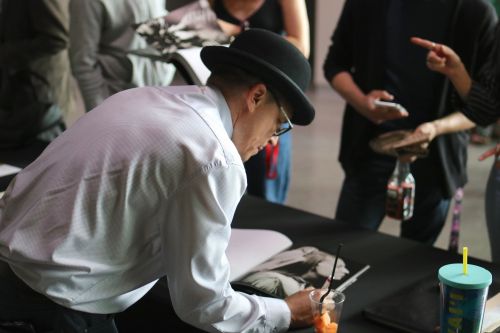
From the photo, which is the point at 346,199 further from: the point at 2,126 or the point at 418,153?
the point at 2,126

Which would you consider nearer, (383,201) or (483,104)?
(483,104)

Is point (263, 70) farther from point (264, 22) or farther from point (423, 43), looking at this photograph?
point (264, 22)

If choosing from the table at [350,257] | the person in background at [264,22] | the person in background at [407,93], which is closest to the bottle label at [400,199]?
the table at [350,257]

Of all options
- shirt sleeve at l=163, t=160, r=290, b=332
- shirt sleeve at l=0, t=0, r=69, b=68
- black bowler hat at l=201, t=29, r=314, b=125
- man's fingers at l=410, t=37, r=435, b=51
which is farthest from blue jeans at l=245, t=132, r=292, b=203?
shirt sleeve at l=163, t=160, r=290, b=332

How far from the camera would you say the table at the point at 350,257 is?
1299 millimetres

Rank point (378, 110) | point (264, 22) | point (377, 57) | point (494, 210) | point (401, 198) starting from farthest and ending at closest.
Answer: point (264, 22)
point (377, 57)
point (378, 110)
point (494, 210)
point (401, 198)

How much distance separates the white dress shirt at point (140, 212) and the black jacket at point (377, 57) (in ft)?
3.38

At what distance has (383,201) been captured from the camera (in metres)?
2.07

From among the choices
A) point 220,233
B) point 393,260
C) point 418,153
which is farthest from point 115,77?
point 220,233

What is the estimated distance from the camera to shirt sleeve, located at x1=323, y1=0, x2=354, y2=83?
2143mm

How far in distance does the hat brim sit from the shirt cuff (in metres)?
0.36

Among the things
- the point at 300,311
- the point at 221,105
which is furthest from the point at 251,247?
the point at 221,105

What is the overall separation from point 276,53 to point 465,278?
0.51 metres

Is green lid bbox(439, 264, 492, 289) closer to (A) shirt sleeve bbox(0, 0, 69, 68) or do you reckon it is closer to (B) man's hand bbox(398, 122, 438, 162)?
(B) man's hand bbox(398, 122, 438, 162)
